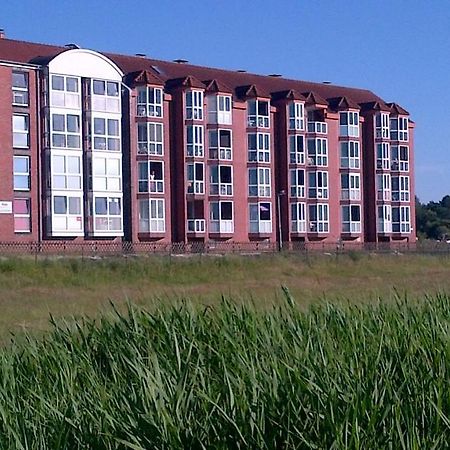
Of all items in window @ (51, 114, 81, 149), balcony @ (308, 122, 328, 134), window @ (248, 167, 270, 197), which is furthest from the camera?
balcony @ (308, 122, 328, 134)

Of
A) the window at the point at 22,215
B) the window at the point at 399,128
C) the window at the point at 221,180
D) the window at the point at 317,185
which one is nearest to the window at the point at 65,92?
the window at the point at 22,215

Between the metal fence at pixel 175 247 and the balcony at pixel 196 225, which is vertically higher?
the balcony at pixel 196 225

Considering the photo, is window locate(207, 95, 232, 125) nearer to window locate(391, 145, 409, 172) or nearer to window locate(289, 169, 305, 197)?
window locate(289, 169, 305, 197)

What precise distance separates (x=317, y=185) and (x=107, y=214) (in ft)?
52.4

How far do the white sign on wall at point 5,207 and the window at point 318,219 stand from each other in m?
20.7

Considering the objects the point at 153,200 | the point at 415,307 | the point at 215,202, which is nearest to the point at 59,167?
the point at 153,200

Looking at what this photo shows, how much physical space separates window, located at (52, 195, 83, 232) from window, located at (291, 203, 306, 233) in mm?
14994

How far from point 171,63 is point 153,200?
36.3 ft

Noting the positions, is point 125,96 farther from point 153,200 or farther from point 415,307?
point 415,307

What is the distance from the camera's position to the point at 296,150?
5688 cm

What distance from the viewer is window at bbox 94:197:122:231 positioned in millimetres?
47062

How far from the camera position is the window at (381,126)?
6181 centimetres

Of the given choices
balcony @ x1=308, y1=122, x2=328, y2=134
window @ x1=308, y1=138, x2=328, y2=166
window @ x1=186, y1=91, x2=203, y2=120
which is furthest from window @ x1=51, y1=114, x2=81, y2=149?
balcony @ x1=308, y1=122, x2=328, y2=134

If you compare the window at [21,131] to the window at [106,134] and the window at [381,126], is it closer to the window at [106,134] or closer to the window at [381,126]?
the window at [106,134]
